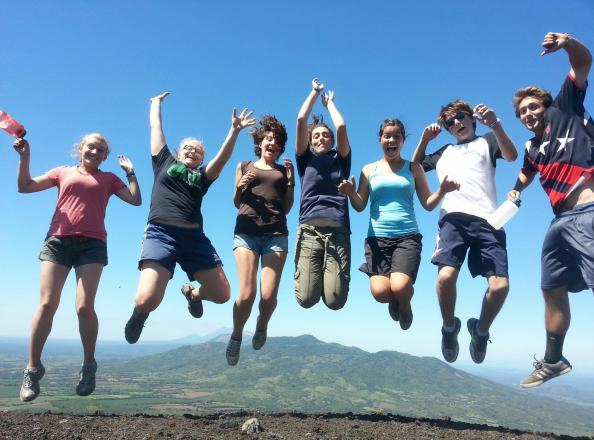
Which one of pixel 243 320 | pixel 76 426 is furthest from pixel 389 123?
pixel 76 426

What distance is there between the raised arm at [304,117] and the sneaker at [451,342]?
399 centimetres

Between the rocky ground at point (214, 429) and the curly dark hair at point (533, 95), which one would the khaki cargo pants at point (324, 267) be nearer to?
the rocky ground at point (214, 429)

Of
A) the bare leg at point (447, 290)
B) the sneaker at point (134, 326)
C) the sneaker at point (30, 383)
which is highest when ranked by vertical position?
the bare leg at point (447, 290)

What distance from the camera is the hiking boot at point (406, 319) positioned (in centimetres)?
696

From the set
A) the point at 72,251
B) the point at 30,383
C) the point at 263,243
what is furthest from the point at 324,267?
the point at 30,383

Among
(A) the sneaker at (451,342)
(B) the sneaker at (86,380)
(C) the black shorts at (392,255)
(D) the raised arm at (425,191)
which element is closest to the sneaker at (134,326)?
(B) the sneaker at (86,380)

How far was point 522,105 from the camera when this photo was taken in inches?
241

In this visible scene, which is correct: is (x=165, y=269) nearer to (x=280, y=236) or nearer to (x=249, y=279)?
(x=249, y=279)

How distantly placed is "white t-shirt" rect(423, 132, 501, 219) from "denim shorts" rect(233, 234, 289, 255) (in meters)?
2.69

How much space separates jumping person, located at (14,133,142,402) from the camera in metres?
6.20

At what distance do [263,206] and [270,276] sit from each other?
3.78 ft

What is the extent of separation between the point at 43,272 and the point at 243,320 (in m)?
3.10

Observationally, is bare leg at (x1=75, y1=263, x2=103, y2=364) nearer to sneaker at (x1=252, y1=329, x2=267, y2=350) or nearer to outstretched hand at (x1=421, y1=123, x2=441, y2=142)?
sneaker at (x1=252, y1=329, x2=267, y2=350)

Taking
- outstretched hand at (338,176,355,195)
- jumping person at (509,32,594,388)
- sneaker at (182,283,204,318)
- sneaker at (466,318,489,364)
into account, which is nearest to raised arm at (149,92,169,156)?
sneaker at (182,283,204,318)
